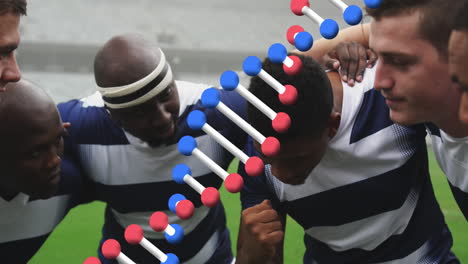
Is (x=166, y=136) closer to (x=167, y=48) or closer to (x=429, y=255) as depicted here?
(x=429, y=255)

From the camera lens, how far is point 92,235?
4480 mm

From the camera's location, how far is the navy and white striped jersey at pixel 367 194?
155cm

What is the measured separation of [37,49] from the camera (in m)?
14.1

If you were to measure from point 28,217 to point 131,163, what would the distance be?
1.18 feet

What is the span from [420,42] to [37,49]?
14.1m

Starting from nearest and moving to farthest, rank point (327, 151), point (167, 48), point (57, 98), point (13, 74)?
point (13, 74), point (327, 151), point (57, 98), point (167, 48)

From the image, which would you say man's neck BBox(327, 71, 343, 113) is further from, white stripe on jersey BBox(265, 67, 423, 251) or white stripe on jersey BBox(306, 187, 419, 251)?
white stripe on jersey BBox(306, 187, 419, 251)

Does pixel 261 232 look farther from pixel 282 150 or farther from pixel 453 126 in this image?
pixel 453 126

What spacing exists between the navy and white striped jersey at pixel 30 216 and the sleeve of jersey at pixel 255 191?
58 centimetres

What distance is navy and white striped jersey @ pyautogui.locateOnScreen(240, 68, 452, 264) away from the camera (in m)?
1.55

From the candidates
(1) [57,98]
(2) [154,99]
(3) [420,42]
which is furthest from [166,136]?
(1) [57,98]

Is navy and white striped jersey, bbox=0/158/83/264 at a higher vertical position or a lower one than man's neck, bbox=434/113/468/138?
lower

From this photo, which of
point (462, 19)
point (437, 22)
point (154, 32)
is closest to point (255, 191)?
point (437, 22)

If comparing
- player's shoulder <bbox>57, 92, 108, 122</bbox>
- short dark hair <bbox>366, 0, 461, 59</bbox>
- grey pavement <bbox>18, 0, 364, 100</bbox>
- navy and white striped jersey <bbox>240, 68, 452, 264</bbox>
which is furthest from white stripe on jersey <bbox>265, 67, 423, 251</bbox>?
grey pavement <bbox>18, 0, 364, 100</bbox>
